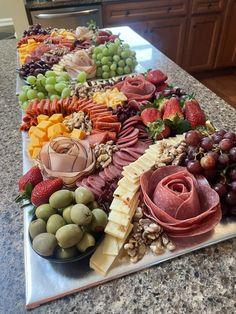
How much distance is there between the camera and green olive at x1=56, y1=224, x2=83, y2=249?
0.47 meters

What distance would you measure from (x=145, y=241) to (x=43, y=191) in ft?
0.77

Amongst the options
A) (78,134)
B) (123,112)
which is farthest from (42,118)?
(123,112)

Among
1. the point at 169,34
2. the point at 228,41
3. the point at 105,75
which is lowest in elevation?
the point at 228,41

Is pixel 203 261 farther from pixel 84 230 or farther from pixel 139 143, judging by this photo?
pixel 139 143

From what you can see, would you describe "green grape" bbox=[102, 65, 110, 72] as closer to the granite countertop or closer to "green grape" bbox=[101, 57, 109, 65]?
"green grape" bbox=[101, 57, 109, 65]

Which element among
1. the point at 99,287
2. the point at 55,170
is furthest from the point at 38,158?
the point at 99,287

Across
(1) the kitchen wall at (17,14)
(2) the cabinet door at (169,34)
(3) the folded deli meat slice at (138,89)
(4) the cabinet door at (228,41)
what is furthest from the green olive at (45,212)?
(4) the cabinet door at (228,41)

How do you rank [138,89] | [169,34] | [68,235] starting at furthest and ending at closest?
1. [169,34]
2. [138,89]
3. [68,235]

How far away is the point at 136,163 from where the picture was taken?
65 centimetres

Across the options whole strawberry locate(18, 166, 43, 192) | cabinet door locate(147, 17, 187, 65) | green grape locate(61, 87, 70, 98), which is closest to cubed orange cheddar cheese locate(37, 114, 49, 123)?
green grape locate(61, 87, 70, 98)

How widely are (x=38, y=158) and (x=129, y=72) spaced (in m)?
0.74

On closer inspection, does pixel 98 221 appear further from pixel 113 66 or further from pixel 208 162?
pixel 113 66

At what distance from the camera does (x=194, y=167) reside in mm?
603

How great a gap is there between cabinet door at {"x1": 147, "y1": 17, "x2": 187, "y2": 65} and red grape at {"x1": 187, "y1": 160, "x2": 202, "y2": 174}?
217 centimetres
